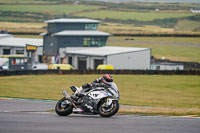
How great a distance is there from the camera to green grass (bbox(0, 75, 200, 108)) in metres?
30.8

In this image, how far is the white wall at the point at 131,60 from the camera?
218 feet

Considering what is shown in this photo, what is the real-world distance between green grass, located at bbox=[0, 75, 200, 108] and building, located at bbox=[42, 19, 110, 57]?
85.9ft

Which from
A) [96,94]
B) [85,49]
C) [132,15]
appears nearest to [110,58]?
[85,49]

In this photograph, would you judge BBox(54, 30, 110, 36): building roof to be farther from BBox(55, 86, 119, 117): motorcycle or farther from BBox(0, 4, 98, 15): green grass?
BBox(0, 4, 98, 15): green grass

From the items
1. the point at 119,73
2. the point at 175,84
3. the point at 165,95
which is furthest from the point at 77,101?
the point at 119,73

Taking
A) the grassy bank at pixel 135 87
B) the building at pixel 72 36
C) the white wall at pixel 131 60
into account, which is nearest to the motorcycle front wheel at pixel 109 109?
the grassy bank at pixel 135 87

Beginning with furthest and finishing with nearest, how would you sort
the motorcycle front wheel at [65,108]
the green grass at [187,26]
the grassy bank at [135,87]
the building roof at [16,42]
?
the green grass at [187,26] < the building roof at [16,42] < the grassy bank at [135,87] < the motorcycle front wheel at [65,108]

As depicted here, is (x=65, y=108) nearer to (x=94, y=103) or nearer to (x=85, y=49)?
(x=94, y=103)

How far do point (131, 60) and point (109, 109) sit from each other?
54.3 meters

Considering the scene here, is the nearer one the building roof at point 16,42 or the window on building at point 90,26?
the window on building at point 90,26

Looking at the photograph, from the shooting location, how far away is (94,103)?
47.3 feet

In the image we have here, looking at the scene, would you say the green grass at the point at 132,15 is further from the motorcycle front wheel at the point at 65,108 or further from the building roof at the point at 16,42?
the motorcycle front wheel at the point at 65,108

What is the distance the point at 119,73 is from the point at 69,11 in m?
125

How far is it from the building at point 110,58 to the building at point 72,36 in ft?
10.4
